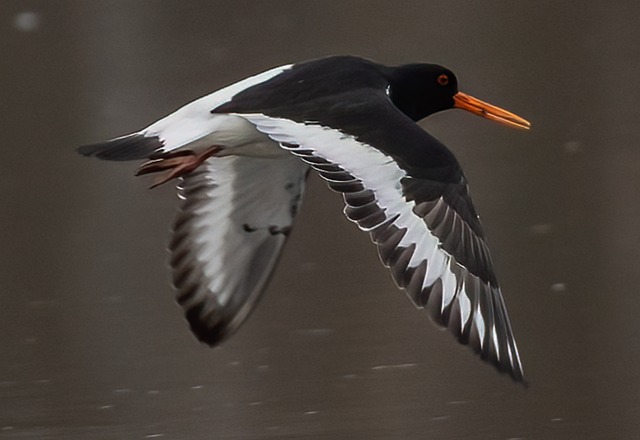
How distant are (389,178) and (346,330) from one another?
1574 millimetres

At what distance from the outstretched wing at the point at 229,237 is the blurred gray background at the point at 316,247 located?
0.28 meters

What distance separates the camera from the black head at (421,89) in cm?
651

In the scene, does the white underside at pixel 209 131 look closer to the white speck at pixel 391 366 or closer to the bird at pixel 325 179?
the bird at pixel 325 179

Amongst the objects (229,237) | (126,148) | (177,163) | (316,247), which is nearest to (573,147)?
(316,247)

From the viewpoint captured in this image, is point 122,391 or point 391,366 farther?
point 391,366

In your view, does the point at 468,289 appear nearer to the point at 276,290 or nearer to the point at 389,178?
the point at 389,178

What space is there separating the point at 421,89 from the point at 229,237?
2.84 ft

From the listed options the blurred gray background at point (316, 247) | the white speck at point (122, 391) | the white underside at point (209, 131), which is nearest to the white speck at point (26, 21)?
the blurred gray background at point (316, 247)

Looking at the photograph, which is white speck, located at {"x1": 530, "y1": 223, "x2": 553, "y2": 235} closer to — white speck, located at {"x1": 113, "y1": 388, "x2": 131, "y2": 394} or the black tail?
white speck, located at {"x1": 113, "y1": 388, "x2": 131, "y2": 394}

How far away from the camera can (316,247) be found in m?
7.95

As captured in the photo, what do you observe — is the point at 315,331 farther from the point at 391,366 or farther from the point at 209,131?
the point at 209,131

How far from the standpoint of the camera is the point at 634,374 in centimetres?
651

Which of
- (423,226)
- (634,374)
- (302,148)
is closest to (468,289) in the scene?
(423,226)

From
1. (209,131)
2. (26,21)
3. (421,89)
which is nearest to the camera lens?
(209,131)
